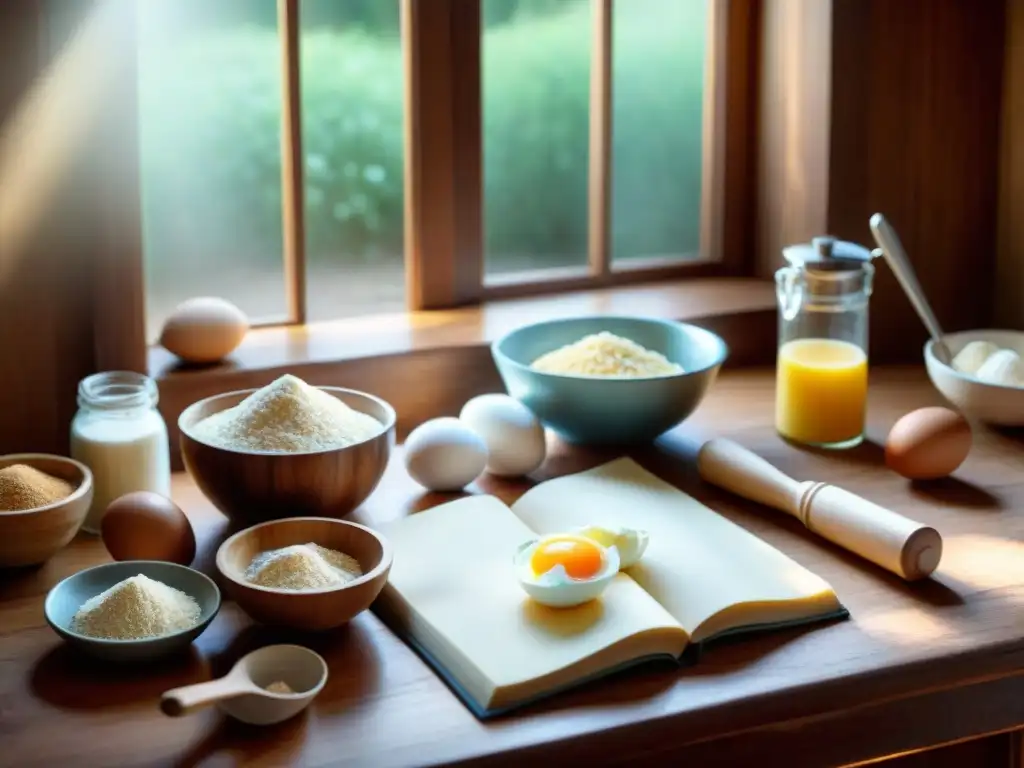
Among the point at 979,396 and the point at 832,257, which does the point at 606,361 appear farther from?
the point at 979,396

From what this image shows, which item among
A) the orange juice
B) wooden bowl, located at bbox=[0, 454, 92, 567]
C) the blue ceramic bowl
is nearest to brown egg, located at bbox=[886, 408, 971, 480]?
the orange juice

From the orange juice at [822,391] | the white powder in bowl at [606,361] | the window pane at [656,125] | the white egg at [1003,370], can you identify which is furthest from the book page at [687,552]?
the window pane at [656,125]

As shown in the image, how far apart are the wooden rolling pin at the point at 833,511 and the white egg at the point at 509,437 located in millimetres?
167

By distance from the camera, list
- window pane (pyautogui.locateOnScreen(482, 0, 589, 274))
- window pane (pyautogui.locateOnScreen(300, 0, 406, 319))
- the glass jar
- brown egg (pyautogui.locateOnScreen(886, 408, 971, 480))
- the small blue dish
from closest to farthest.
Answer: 1. the small blue dish
2. the glass jar
3. brown egg (pyautogui.locateOnScreen(886, 408, 971, 480))
4. window pane (pyautogui.locateOnScreen(300, 0, 406, 319))
5. window pane (pyautogui.locateOnScreen(482, 0, 589, 274))

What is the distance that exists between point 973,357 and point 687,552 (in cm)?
56

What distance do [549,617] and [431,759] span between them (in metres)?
0.19

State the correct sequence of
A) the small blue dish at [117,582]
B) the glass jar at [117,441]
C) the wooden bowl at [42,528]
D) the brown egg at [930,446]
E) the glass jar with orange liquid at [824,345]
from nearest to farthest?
1. the small blue dish at [117,582]
2. the wooden bowl at [42,528]
3. the glass jar at [117,441]
4. the brown egg at [930,446]
5. the glass jar with orange liquid at [824,345]

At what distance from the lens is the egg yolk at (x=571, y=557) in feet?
3.69

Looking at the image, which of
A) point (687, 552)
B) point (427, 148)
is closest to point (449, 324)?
point (427, 148)

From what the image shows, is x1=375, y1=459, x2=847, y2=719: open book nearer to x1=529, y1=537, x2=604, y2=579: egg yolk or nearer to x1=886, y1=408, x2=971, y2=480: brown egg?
x1=529, y1=537, x2=604, y2=579: egg yolk

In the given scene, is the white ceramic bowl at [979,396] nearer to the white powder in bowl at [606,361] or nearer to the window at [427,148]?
the white powder in bowl at [606,361]

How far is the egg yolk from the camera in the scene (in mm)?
1125

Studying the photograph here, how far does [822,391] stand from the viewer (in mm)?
1506

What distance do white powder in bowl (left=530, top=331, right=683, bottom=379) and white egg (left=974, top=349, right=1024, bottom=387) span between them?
13.5 inches
